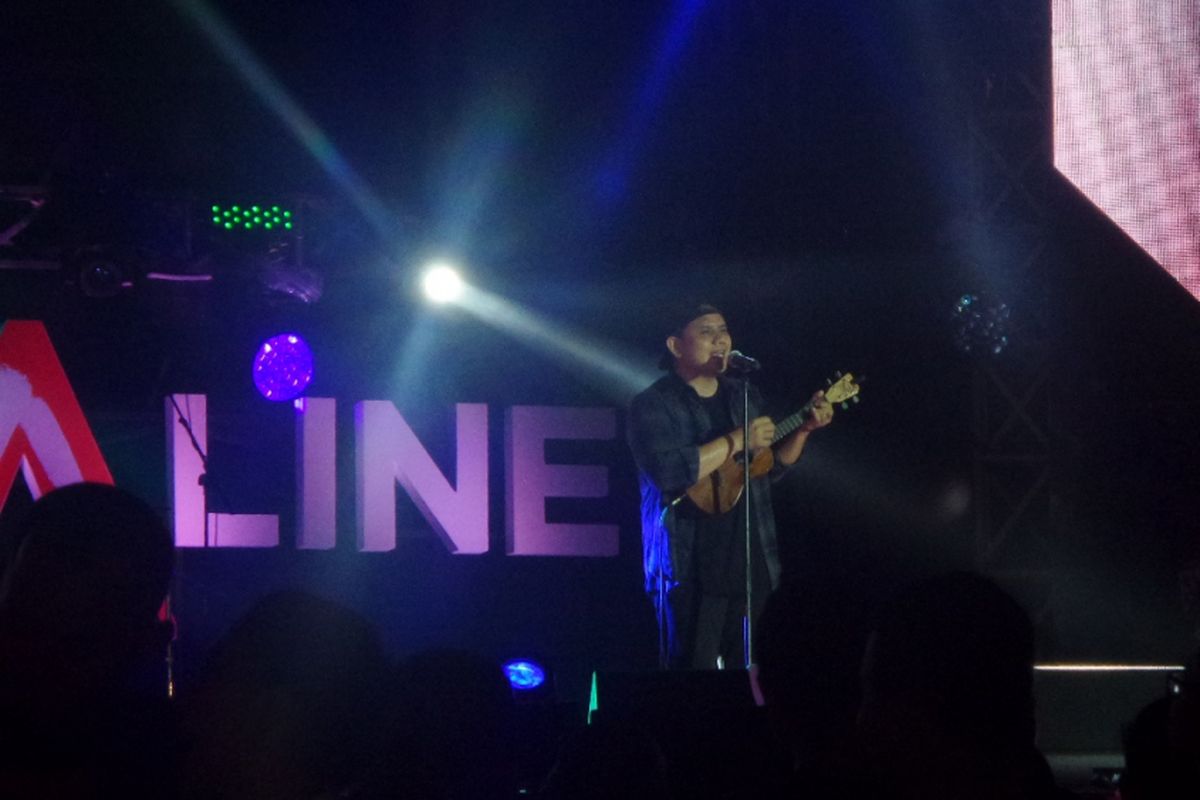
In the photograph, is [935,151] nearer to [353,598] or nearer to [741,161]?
[741,161]

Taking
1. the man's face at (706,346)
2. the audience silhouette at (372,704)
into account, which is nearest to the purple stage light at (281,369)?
the man's face at (706,346)

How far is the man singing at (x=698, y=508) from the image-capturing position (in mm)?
6207

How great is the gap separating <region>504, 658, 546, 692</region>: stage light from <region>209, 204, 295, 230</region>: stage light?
3.29 meters

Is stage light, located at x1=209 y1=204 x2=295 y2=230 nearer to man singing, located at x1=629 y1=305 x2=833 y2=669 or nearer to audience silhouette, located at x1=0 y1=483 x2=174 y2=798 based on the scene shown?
man singing, located at x1=629 y1=305 x2=833 y2=669

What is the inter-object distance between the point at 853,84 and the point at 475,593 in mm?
3534

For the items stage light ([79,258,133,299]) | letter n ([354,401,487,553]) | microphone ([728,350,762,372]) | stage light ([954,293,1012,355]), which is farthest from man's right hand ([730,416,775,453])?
stage light ([79,258,133,299])

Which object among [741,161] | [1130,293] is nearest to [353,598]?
[741,161]

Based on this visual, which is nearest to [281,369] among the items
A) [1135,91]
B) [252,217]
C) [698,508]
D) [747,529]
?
[252,217]

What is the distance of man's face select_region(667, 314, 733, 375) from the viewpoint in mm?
6473

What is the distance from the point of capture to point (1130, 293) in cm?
768

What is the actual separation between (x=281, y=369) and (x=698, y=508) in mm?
2380

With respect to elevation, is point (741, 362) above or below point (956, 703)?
above

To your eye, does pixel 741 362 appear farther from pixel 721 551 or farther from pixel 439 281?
pixel 439 281

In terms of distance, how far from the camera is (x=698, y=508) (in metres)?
6.28
